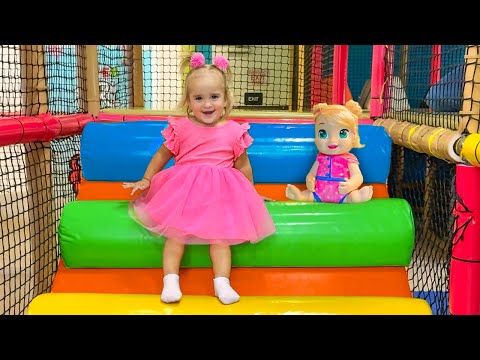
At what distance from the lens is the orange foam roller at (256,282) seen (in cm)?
181

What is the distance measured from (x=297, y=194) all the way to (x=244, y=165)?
0.25 meters

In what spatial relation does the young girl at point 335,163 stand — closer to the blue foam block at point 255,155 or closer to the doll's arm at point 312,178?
the doll's arm at point 312,178

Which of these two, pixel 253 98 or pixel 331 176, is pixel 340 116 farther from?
pixel 253 98

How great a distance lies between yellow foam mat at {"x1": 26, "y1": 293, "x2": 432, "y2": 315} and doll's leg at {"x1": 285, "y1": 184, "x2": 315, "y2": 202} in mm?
522

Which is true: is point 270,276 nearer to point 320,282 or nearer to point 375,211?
point 320,282

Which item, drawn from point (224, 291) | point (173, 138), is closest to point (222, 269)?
point (224, 291)

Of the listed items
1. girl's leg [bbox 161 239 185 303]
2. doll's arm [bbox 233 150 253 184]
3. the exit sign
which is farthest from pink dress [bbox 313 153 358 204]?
the exit sign

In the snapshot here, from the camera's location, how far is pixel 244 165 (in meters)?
2.04

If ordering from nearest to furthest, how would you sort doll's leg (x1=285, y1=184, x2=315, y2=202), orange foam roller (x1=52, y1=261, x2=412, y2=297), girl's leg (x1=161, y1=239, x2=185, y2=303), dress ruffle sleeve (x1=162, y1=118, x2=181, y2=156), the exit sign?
girl's leg (x1=161, y1=239, x2=185, y2=303) < orange foam roller (x1=52, y1=261, x2=412, y2=297) < dress ruffle sleeve (x1=162, y1=118, x2=181, y2=156) < doll's leg (x1=285, y1=184, x2=315, y2=202) < the exit sign

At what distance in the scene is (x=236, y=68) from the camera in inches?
189

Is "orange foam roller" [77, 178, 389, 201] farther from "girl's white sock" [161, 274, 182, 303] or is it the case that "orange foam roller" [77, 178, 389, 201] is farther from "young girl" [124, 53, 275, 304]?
"girl's white sock" [161, 274, 182, 303]

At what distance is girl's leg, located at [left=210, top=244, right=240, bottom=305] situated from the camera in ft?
5.42

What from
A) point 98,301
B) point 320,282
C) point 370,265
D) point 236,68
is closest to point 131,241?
point 98,301

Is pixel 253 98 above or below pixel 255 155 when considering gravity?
above
